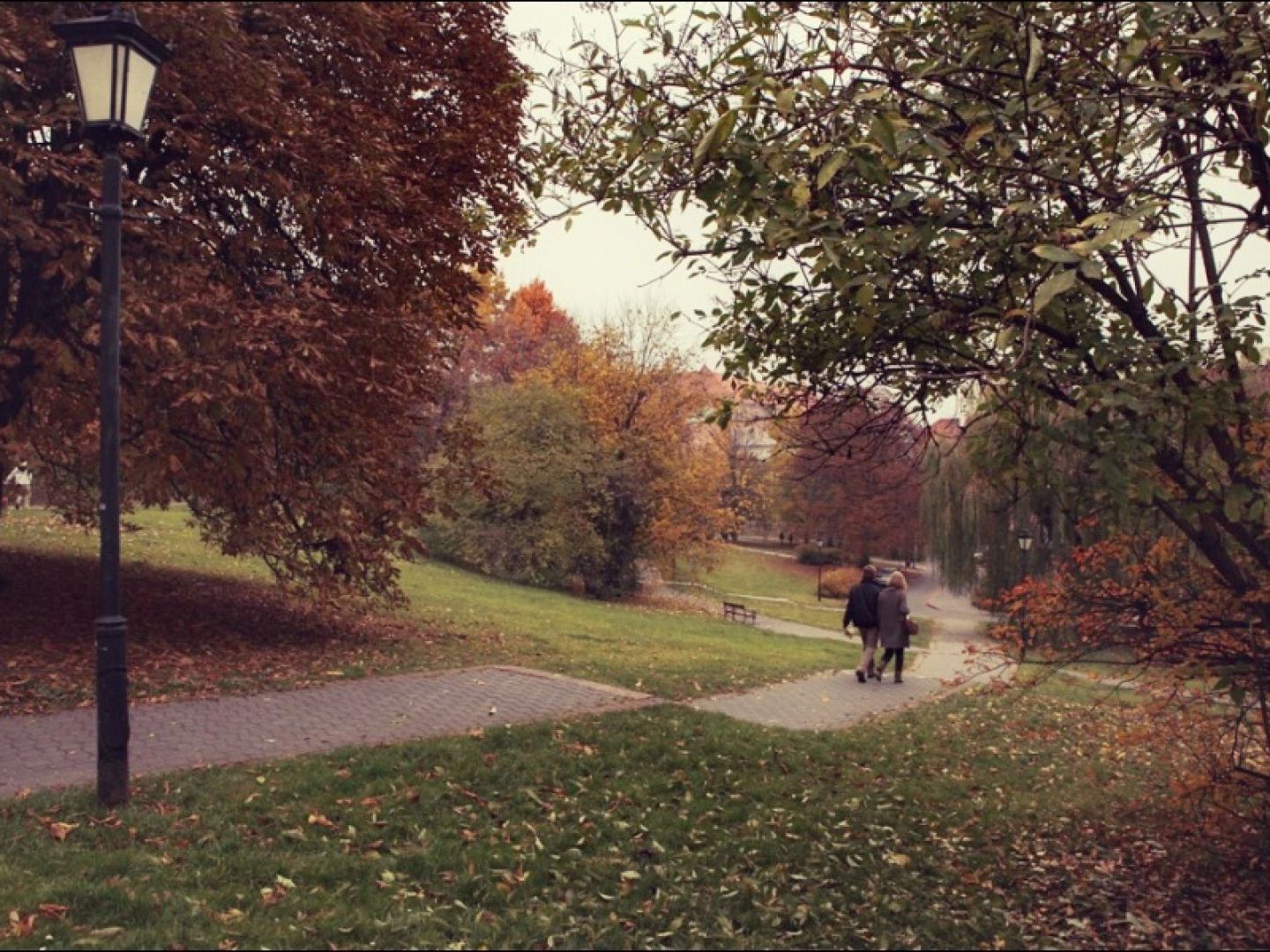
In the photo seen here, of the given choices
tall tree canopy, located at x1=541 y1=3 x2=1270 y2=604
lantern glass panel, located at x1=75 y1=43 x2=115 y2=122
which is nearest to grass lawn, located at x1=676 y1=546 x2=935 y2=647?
tall tree canopy, located at x1=541 y1=3 x2=1270 y2=604

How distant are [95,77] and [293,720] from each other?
5.14 metres

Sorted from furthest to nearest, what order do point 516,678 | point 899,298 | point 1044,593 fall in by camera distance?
point 516,678, point 1044,593, point 899,298

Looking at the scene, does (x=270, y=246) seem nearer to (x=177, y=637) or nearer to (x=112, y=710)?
(x=177, y=637)

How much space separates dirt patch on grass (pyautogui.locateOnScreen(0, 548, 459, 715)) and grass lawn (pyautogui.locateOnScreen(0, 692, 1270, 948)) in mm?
3339

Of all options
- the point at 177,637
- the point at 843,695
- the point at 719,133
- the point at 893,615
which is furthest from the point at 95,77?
the point at 893,615

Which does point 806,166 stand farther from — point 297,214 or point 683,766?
point 297,214

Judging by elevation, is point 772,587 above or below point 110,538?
below

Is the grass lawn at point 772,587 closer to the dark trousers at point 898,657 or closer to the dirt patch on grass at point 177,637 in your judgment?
the dark trousers at point 898,657

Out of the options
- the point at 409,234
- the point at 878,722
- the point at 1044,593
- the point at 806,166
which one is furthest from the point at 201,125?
the point at 878,722

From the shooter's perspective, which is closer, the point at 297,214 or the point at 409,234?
the point at 297,214

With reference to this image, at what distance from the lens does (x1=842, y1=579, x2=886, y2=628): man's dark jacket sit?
49.0 ft

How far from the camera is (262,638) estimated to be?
12.4 metres

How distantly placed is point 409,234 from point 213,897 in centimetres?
799

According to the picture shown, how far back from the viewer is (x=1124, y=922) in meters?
5.07
